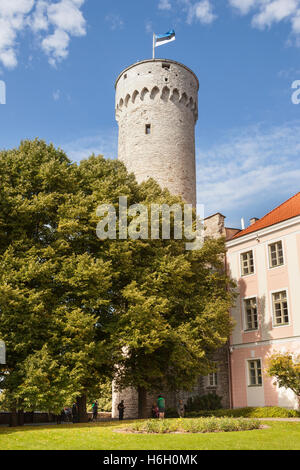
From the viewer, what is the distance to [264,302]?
2759cm

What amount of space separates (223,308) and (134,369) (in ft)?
18.2

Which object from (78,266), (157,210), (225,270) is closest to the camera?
(78,266)

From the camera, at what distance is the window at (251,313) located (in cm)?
2825

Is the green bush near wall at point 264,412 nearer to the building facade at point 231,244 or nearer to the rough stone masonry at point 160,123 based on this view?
the building facade at point 231,244

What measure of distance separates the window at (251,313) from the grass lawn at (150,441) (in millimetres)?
13032

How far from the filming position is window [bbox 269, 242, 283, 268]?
2744 centimetres

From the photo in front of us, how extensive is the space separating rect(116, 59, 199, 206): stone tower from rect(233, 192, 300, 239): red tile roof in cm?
725

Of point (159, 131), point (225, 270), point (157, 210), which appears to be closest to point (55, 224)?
point (157, 210)

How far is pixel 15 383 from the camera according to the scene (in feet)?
63.2

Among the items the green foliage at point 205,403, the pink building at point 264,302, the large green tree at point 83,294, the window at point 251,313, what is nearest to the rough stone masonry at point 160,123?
the pink building at point 264,302

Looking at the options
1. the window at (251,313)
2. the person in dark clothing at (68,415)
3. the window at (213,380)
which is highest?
the window at (251,313)

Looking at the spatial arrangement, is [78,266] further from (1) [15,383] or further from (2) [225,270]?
(2) [225,270]

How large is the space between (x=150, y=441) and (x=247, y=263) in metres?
18.5

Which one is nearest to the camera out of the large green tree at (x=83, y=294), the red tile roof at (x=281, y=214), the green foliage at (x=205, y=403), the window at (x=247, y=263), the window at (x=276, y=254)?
the large green tree at (x=83, y=294)
